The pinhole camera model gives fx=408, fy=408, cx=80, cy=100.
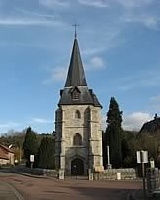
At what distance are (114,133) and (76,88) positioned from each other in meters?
9.93

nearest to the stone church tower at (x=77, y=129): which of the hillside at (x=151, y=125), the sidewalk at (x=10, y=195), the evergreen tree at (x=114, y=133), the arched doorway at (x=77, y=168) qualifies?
the arched doorway at (x=77, y=168)

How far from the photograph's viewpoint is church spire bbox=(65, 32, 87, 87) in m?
70.1

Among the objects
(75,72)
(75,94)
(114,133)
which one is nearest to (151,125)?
(114,133)

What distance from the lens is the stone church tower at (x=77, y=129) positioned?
64750mm

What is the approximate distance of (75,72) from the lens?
7062 centimetres

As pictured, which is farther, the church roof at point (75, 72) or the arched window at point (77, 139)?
the church roof at point (75, 72)

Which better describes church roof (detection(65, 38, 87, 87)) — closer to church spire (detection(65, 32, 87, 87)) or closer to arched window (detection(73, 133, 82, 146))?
church spire (detection(65, 32, 87, 87))

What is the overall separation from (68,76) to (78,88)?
341 centimetres

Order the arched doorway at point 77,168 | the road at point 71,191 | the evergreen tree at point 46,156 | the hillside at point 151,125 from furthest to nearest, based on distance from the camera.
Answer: the hillside at point 151,125, the evergreen tree at point 46,156, the arched doorway at point 77,168, the road at point 71,191

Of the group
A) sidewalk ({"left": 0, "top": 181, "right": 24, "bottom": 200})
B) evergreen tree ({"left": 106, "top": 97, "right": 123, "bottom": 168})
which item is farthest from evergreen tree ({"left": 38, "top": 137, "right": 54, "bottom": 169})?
sidewalk ({"left": 0, "top": 181, "right": 24, "bottom": 200})

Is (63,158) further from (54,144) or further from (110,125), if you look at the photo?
(110,125)

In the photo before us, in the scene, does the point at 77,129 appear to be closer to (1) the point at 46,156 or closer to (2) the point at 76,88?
(1) the point at 46,156

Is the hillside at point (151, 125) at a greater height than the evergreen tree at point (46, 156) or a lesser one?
greater

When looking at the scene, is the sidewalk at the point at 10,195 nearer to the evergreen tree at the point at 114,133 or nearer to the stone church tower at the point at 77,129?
the stone church tower at the point at 77,129
